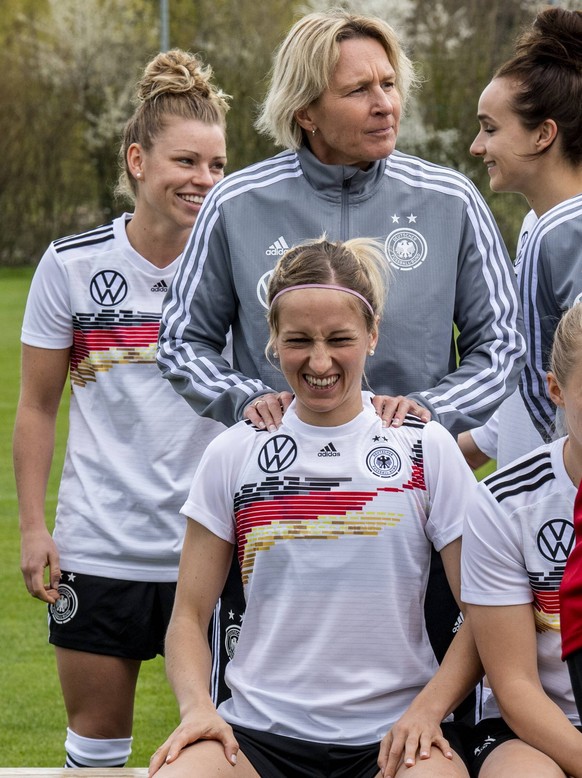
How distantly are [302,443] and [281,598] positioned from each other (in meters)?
0.36

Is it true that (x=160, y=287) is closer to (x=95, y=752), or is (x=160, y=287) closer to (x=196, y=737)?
(x=95, y=752)

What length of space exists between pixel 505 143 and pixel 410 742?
1.75m

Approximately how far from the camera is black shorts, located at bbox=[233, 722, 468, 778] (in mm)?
2799

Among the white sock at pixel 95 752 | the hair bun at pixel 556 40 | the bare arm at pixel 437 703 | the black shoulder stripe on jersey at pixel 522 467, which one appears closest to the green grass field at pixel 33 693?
the white sock at pixel 95 752

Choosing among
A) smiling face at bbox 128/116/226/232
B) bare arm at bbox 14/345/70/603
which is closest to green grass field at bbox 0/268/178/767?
bare arm at bbox 14/345/70/603

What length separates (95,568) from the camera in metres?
3.84

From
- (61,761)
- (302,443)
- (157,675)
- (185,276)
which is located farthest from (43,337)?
(157,675)

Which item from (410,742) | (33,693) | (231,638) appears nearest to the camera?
(410,742)

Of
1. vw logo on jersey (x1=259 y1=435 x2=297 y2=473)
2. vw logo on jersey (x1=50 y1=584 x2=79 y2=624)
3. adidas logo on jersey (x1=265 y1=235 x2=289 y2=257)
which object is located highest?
adidas logo on jersey (x1=265 y1=235 x2=289 y2=257)

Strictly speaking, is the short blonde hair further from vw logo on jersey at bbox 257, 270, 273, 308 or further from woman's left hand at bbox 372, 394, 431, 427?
woman's left hand at bbox 372, 394, 431, 427

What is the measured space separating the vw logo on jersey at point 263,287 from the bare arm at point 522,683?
97 centimetres

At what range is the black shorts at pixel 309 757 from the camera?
9.18ft

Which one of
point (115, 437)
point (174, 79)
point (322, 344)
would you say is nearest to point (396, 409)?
point (322, 344)

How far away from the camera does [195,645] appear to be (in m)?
2.92
